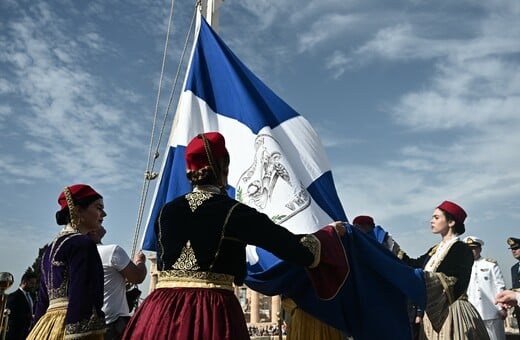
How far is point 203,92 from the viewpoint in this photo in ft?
17.2

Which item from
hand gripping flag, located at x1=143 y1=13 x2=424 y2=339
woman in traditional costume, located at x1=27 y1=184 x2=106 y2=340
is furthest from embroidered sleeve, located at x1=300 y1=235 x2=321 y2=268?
woman in traditional costume, located at x1=27 y1=184 x2=106 y2=340

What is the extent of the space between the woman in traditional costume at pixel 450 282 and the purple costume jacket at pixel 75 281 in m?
2.79

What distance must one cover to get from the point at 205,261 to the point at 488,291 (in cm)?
669

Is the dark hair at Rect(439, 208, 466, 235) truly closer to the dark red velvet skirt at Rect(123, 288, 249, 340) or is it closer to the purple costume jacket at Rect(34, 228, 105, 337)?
the dark red velvet skirt at Rect(123, 288, 249, 340)

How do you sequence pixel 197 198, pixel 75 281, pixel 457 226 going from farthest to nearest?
1. pixel 457 226
2. pixel 75 281
3. pixel 197 198

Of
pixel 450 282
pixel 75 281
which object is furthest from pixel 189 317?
pixel 450 282

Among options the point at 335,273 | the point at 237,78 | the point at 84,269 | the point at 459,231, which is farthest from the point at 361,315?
the point at 237,78

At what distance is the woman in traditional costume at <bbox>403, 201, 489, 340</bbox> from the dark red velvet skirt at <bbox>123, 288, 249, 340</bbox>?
7.76 feet

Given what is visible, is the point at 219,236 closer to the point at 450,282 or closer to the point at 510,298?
the point at 510,298

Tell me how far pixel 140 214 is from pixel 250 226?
316 cm

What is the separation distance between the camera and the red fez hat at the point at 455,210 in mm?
5191

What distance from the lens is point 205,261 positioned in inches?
110

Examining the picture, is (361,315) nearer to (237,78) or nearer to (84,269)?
(84,269)

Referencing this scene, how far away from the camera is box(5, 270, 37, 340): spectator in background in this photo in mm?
8978
